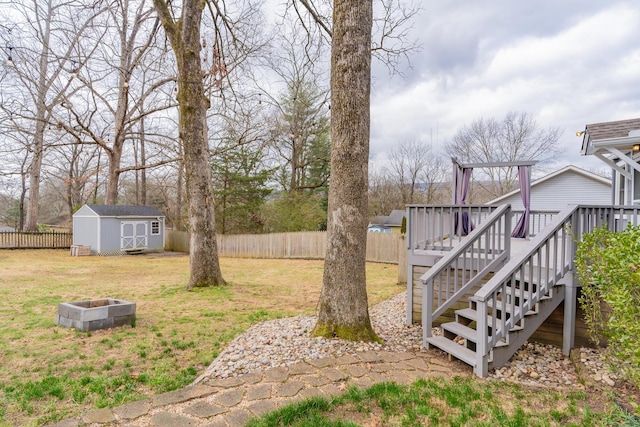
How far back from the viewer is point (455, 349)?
11.5ft

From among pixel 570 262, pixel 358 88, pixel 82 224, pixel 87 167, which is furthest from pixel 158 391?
pixel 87 167

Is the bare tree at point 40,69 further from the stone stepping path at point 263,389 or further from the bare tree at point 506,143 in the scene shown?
the bare tree at point 506,143

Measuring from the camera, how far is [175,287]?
769 cm

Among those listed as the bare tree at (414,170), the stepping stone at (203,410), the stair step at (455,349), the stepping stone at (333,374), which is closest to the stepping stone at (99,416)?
the stepping stone at (203,410)

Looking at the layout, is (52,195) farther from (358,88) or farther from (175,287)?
(358,88)

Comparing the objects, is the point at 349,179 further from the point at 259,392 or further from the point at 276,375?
the point at 259,392

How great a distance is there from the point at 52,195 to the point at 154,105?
52.3 feet

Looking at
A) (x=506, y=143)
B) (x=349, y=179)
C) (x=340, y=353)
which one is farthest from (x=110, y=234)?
(x=506, y=143)

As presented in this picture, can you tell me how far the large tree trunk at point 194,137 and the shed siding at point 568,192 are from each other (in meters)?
12.1

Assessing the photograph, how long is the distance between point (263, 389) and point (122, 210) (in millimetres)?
17533

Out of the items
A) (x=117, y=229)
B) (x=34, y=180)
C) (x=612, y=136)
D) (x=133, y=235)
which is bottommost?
(x=133, y=235)

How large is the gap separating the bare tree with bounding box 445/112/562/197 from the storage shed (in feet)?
63.0

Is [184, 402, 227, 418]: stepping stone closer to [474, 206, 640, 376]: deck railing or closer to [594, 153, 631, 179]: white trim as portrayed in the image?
[474, 206, 640, 376]: deck railing

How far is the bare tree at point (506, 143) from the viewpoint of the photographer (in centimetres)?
2172
